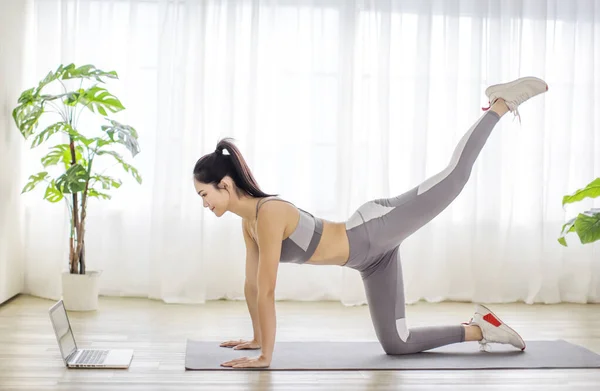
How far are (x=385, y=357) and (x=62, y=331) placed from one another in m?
1.33

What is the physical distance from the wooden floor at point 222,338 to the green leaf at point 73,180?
695 mm

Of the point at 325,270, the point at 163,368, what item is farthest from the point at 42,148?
the point at 163,368

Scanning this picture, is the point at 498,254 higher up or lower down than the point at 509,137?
lower down

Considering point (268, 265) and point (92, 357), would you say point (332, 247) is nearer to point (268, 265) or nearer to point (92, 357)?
point (268, 265)

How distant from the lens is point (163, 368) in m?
3.07

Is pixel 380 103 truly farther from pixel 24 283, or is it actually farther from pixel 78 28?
pixel 24 283

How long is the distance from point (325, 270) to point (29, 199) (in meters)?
1.96

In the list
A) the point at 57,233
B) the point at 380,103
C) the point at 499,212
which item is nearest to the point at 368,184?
the point at 380,103

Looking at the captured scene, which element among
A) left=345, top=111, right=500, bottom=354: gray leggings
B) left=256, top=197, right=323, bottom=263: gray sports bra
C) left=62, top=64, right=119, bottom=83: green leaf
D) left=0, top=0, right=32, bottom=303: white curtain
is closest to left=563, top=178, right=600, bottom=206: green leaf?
left=345, top=111, right=500, bottom=354: gray leggings

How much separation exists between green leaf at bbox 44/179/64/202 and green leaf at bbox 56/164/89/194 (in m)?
0.14

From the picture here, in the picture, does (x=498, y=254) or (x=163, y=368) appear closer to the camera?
(x=163, y=368)

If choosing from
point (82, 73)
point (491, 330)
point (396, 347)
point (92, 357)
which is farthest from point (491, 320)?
point (82, 73)

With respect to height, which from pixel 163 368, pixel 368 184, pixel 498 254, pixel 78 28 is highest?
pixel 78 28

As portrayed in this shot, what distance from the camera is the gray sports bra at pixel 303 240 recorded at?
316cm
